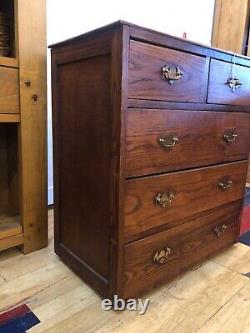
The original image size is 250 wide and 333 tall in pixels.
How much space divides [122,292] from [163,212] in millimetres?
291

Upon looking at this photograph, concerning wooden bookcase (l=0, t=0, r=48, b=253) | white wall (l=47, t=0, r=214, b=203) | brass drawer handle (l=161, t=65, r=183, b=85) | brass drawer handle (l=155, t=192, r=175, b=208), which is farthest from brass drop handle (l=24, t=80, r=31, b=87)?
brass drawer handle (l=155, t=192, r=175, b=208)

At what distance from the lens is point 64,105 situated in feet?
3.46

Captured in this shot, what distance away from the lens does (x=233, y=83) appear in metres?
1.09

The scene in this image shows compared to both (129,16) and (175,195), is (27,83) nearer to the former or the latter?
(175,195)

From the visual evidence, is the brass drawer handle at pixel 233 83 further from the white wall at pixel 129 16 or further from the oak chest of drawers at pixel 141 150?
the white wall at pixel 129 16

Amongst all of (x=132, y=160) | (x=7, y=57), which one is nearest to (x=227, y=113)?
(x=132, y=160)

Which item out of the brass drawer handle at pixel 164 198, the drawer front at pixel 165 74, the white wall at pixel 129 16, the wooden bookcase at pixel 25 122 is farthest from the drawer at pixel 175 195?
the white wall at pixel 129 16

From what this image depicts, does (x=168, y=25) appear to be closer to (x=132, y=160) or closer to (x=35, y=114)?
(x=35, y=114)

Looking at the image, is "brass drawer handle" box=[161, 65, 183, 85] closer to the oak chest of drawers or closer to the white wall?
the oak chest of drawers

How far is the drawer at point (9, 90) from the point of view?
3.49 feet

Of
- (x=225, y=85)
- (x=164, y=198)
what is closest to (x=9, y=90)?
(x=164, y=198)

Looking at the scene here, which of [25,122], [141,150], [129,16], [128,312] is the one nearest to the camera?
[141,150]

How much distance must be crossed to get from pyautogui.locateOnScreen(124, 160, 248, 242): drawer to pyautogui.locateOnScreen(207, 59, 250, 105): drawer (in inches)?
10.3

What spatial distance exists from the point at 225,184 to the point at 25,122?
87 centimetres
